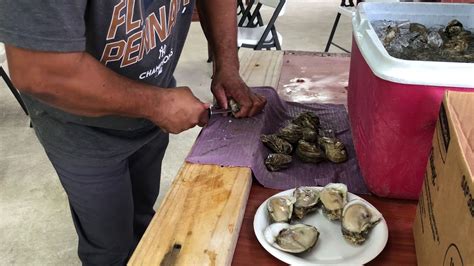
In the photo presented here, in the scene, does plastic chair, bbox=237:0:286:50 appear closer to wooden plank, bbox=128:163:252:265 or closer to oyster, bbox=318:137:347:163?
oyster, bbox=318:137:347:163

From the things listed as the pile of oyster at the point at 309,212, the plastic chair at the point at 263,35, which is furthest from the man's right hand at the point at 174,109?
the plastic chair at the point at 263,35

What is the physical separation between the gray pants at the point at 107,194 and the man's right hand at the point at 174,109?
20 cm

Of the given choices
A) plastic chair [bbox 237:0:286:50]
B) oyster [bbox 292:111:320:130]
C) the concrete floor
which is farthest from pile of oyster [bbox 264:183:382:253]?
plastic chair [bbox 237:0:286:50]

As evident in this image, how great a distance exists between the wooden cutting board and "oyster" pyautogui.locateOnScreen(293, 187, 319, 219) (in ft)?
0.27

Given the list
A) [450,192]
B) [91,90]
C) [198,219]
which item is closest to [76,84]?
[91,90]

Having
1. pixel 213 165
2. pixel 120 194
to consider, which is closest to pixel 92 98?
pixel 213 165

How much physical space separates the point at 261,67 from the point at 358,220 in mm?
647

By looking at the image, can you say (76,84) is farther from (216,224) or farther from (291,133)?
(291,133)

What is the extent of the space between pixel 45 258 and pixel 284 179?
44.1 inches

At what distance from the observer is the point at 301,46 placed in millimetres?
3607

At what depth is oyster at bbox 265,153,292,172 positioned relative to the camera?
0.81 meters

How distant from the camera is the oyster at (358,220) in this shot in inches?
25.2

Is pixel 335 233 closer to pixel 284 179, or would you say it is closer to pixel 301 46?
pixel 284 179

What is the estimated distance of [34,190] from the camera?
6.26 feet
